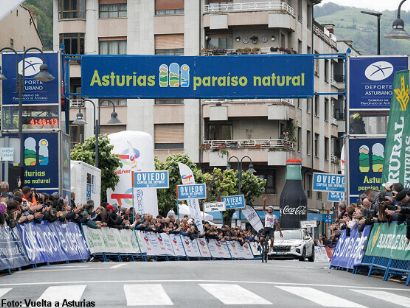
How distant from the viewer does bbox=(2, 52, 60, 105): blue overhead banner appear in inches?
1430

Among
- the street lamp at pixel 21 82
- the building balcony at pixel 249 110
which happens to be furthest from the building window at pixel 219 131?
the street lamp at pixel 21 82

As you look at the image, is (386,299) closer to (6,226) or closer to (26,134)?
(6,226)

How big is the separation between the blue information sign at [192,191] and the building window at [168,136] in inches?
1341

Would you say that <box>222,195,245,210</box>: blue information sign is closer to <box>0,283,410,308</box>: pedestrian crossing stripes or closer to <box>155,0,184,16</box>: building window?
<box>155,0,184,16</box>: building window

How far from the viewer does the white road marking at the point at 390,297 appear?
48.6 feet

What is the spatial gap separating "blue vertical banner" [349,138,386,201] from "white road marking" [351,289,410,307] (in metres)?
20.4

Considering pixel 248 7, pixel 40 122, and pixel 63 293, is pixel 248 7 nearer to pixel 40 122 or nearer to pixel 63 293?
pixel 40 122

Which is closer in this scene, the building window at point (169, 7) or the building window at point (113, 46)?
the building window at point (169, 7)

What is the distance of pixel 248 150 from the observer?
8250 centimetres

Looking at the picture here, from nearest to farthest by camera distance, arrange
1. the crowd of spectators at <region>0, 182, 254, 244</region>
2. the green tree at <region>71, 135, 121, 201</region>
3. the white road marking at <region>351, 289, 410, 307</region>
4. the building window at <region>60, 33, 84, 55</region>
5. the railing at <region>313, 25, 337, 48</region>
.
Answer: the white road marking at <region>351, 289, 410, 307</region>
the crowd of spectators at <region>0, 182, 254, 244</region>
the green tree at <region>71, 135, 121, 201</region>
the building window at <region>60, 33, 84, 55</region>
the railing at <region>313, 25, 337, 48</region>

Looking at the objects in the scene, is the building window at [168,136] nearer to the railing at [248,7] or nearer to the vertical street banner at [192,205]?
the railing at [248,7]

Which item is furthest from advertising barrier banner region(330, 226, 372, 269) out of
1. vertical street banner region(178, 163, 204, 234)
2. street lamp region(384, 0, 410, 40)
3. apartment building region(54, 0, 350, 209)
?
apartment building region(54, 0, 350, 209)

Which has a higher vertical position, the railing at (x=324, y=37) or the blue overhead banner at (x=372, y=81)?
the railing at (x=324, y=37)

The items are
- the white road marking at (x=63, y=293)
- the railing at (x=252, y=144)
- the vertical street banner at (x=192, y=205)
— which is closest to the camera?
the white road marking at (x=63, y=293)
